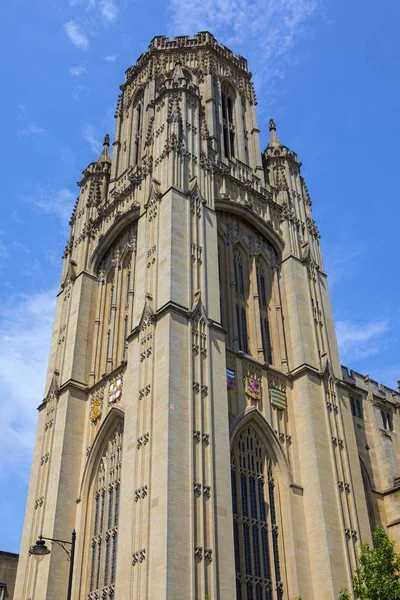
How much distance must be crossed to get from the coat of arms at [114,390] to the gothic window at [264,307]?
7807 mm

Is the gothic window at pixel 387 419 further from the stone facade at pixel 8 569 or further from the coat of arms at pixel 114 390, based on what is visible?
the stone facade at pixel 8 569

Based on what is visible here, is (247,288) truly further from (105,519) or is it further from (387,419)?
(105,519)

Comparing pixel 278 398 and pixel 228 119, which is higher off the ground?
pixel 228 119

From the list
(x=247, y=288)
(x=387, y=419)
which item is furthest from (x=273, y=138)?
(x=387, y=419)

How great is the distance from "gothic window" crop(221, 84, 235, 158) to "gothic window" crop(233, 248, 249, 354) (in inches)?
353

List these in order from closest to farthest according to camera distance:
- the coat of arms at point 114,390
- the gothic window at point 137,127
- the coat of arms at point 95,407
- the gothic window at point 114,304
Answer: the coat of arms at point 114,390 → the coat of arms at point 95,407 → the gothic window at point 114,304 → the gothic window at point 137,127

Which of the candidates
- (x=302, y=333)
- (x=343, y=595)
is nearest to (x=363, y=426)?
(x=302, y=333)

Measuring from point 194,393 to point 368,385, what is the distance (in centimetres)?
1917

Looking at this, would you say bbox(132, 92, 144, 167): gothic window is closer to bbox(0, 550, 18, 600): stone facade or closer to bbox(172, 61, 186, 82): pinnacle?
bbox(172, 61, 186, 82): pinnacle

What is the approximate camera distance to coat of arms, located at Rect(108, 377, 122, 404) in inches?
1293

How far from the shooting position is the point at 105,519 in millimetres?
30688

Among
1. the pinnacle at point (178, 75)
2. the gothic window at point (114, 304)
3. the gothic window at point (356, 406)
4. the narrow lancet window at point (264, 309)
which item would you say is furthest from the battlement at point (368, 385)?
the pinnacle at point (178, 75)

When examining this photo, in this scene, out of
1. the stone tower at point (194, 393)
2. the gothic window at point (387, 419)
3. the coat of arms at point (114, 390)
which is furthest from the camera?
the gothic window at point (387, 419)

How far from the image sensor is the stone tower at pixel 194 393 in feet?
85.7
